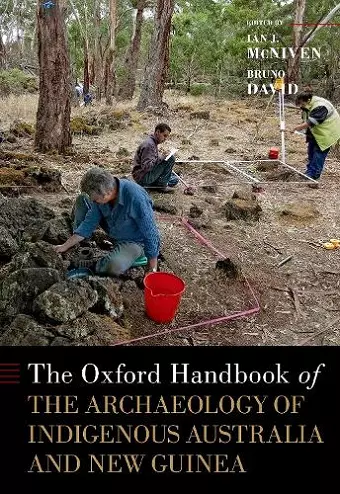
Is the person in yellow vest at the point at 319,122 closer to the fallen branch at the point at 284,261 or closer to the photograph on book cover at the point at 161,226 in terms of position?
the photograph on book cover at the point at 161,226

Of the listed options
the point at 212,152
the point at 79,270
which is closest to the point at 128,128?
the point at 212,152

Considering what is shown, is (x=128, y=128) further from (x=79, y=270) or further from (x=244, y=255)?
(x=79, y=270)

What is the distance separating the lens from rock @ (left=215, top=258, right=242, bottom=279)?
137 inches

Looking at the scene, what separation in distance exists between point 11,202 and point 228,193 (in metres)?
2.63

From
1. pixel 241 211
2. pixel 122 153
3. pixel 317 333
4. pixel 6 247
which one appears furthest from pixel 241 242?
pixel 122 153

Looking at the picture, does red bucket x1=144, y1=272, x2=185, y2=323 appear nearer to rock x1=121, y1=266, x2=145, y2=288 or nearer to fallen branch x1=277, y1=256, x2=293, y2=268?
rock x1=121, y1=266, x2=145, y2=288

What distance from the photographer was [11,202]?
144 inches

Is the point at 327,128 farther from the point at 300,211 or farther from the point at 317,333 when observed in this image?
the point at 317,333

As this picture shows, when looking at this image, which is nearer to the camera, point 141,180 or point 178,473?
point 178,473

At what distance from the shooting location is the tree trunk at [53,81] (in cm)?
609

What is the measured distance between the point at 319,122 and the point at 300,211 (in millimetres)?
1465

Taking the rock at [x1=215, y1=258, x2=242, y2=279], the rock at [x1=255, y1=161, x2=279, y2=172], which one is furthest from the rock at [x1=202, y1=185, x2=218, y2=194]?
the rock at [x1=215, y1=258, x2=242, y2=279]

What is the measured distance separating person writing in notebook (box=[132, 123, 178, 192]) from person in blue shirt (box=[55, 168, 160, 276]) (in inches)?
64.6

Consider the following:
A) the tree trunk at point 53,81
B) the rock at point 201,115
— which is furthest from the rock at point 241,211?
the rock at point 201,115
